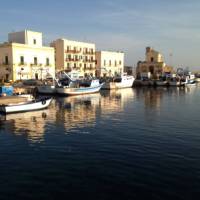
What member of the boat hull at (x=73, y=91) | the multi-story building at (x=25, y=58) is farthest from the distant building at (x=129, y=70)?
the boat hull at (x=73, y=91)

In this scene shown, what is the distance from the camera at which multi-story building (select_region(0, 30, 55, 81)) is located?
54781 millimetres

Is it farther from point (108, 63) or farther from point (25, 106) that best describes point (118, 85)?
point (25, 106)

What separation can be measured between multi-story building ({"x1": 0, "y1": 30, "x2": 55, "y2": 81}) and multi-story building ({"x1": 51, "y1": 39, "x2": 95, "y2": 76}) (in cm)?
756

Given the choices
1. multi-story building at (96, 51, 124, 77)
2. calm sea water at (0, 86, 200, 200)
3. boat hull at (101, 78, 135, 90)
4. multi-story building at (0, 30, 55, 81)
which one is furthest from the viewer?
multi-story building at (96, 51, 124, 77)

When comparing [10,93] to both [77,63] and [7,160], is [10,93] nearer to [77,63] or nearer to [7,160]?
[7,160]

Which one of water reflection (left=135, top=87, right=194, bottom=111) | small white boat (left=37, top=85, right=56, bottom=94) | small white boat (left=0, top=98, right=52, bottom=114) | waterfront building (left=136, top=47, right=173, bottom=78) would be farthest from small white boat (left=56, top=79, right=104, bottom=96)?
waterfront building (left=136, top=47, right=173, bottom=78)

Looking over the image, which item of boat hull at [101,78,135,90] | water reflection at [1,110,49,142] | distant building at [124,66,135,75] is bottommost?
water reflection at [1,110,49,142]

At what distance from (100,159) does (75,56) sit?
61.8m

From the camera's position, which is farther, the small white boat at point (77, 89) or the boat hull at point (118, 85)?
the boat hull at point (118, 85)

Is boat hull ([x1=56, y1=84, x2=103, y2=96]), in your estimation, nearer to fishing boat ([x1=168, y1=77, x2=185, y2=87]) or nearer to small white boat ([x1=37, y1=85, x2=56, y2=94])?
small white boat ([x1=37, y1=85, x2=56, y2=94])

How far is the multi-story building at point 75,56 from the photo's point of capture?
70188 millimetres

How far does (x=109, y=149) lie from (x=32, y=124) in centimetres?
905

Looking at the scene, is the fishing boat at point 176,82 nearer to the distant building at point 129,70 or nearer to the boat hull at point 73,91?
the distant building at point 129,70

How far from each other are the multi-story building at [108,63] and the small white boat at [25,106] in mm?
50002
